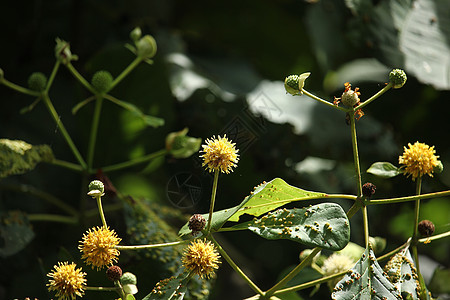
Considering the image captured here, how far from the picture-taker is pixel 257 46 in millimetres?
1883

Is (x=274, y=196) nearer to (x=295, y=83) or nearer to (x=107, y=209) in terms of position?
(x=295, y=83)

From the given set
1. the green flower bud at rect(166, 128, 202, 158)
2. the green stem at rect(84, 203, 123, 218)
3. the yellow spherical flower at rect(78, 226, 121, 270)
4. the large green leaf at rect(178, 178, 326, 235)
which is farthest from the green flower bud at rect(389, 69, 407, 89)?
the green stem at rect(84, 203, 123, 218)

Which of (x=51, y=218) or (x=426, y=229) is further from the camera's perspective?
(x=51, y=218)

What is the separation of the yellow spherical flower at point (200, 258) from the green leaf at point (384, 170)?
238 millimetres

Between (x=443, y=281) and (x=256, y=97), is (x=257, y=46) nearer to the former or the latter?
(x=256, y=97)

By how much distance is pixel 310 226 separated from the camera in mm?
585

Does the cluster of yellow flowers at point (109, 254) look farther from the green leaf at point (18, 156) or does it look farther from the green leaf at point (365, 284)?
the green leaf at point (18, 156)

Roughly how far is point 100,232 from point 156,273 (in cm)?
24

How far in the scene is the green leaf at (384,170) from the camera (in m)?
0.66

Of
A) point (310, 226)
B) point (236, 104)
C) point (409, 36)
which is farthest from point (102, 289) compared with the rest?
point (409, 36)

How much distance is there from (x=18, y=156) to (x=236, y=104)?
2.03 ft

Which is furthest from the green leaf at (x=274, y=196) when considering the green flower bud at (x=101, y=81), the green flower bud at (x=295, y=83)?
the green flower bud at (x=101, y=81)

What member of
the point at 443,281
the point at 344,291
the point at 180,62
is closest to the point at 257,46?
the point at 180,62

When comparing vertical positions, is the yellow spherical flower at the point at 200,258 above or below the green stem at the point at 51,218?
below
